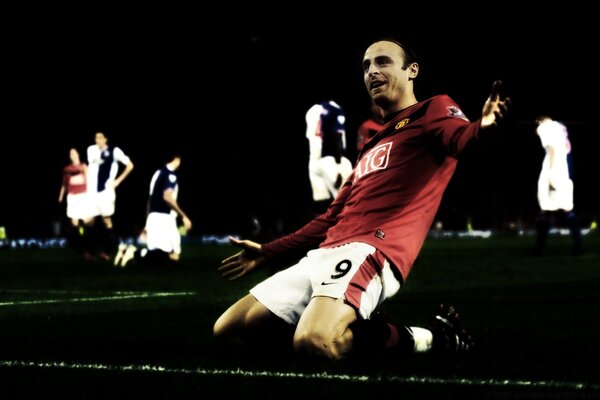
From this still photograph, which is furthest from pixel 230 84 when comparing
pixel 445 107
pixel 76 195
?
pixel 445 107

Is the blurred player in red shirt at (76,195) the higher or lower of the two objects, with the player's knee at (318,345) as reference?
lower

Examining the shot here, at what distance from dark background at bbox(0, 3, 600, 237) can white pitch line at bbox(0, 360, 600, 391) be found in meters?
29.9

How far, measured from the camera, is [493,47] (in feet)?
129

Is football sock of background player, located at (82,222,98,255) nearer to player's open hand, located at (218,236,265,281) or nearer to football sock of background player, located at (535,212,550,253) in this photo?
football sock of background player, located at (535,212,550,253)

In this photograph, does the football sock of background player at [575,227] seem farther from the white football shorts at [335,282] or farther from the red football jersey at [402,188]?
the white football shorts at [335,282]

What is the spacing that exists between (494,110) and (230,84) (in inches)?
1516

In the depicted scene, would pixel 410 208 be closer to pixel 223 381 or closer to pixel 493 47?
pixel 223 381

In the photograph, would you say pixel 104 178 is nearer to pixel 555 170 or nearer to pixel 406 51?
pixel 555 170

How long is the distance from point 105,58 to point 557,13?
16.9 metres

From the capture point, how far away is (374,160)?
5.48 meters

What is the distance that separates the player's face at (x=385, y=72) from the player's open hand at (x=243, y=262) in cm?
104

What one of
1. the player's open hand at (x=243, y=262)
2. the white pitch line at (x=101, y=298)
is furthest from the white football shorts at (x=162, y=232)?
the player's open hand at (x=243, y=262)

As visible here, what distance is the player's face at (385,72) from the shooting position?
5434 mm

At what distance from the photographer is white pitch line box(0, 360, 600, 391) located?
4.25 meters
